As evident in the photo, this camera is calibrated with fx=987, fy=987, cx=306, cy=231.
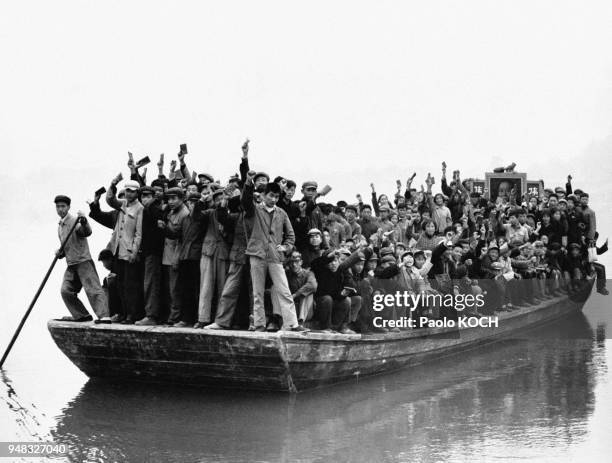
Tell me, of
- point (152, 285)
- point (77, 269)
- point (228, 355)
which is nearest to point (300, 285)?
point (228, 355)

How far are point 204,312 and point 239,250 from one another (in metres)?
0.90

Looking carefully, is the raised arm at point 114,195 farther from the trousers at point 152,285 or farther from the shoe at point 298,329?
the shoe at point 298,329

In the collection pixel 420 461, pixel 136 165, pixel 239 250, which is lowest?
pixel 420 461

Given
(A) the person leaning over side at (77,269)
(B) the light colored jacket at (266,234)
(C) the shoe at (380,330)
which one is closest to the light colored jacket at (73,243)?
(A) the person leaning over side at (77,269)

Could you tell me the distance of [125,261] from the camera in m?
12.4

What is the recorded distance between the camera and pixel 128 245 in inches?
482

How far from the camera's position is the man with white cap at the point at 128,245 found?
12.2 metres

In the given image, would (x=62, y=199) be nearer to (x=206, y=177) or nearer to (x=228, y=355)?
(x=206, y=177)

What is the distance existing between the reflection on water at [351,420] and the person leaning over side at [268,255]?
3.40 ft

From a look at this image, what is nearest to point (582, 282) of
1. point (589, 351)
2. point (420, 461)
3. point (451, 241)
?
point (589, 351)

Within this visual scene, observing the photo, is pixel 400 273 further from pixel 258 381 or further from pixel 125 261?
pixel 125 261

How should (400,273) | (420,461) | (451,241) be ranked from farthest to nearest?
(451,241), (400,273), (420,461)

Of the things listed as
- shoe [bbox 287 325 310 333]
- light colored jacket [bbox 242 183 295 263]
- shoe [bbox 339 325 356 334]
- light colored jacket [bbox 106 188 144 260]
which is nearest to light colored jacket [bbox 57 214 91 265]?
light colored jacket [bbox 106 188 144 260]

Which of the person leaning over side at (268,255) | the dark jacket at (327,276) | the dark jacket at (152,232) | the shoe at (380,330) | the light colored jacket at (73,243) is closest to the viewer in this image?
the person leaning over side at (268,255)
